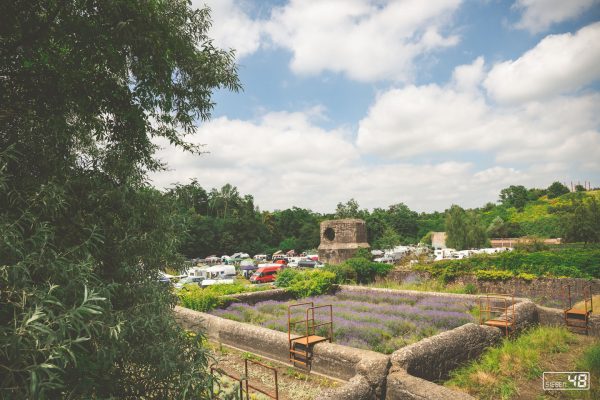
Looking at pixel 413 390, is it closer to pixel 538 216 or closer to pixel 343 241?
pixel 343 241

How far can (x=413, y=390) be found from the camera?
6027 millimetres

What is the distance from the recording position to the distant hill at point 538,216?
50969 mm

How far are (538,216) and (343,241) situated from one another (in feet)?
154

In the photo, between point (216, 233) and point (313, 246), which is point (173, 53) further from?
point (313, 246)

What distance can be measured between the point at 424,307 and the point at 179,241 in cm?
1114

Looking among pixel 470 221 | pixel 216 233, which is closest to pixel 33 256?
pixel 470 221

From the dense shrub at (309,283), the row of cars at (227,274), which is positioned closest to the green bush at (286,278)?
the dense shrub at (309,283)

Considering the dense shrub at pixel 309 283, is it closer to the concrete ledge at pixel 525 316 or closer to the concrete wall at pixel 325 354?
the concrete wall at pixel 325 354

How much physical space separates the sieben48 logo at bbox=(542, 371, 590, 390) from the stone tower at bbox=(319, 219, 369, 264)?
19.3 m

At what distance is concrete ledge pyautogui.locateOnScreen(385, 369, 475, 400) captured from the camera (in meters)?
5.55

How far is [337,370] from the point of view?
761 cm

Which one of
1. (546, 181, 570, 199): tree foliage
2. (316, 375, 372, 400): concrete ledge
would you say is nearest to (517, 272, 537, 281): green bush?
(316, 375, 372, 400): concrete ledge

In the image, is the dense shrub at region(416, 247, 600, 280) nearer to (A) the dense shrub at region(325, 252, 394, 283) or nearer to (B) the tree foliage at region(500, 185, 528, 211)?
(A) the dense shrub at region(325, 252, 394, 283)

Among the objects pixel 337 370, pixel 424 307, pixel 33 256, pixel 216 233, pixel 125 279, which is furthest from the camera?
pixel 216 233
